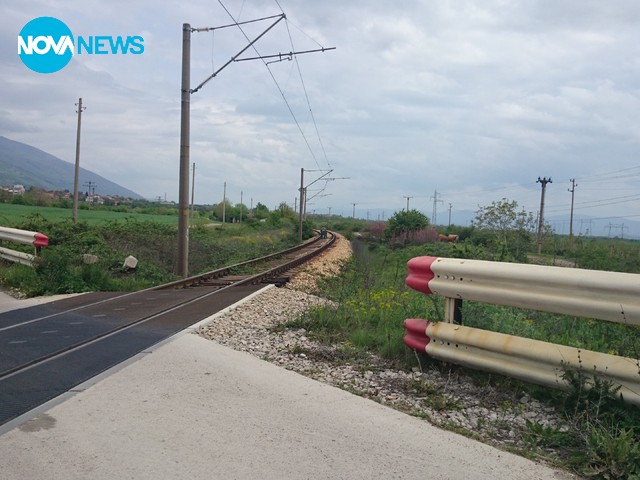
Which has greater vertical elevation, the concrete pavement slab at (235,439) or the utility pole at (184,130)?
the utility pole at (184,130)

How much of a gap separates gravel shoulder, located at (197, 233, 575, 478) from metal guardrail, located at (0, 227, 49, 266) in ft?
24.4

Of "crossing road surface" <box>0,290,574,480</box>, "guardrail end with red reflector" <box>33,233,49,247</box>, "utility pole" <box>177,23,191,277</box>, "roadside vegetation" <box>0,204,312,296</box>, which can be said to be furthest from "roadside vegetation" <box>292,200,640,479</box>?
"utility pole" <box>177,23,191,277</box>

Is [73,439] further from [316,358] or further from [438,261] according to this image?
[438,261]

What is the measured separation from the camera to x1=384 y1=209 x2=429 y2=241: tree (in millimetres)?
54594

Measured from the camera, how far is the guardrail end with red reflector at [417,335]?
554 cm

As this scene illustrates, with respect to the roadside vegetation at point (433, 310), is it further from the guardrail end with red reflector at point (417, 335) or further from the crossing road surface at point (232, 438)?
the crossing road surface at point (232, 438)

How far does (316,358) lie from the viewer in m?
6.29

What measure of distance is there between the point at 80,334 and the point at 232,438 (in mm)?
4335

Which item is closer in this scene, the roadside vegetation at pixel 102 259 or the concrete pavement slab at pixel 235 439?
the concrete pavement slab at pixel 235 439

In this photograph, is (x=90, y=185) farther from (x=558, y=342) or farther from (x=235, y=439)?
(x=235, y=439)

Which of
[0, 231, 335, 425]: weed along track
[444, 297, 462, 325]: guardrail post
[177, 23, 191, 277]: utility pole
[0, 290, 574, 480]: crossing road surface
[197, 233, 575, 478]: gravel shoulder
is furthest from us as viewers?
[177, 23, 191, 277]: utility pole

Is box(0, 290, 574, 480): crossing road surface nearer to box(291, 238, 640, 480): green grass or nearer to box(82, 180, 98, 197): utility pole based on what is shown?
box(291, 238, 640, 480): green grass

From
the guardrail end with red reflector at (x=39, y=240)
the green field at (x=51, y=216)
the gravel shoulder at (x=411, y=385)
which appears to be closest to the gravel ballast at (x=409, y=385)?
the gravel shoulder at (x=411, y=385)

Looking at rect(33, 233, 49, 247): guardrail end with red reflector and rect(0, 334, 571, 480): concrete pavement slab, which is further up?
rect(33, 233, 49, 247): guardrail end with red reflector
